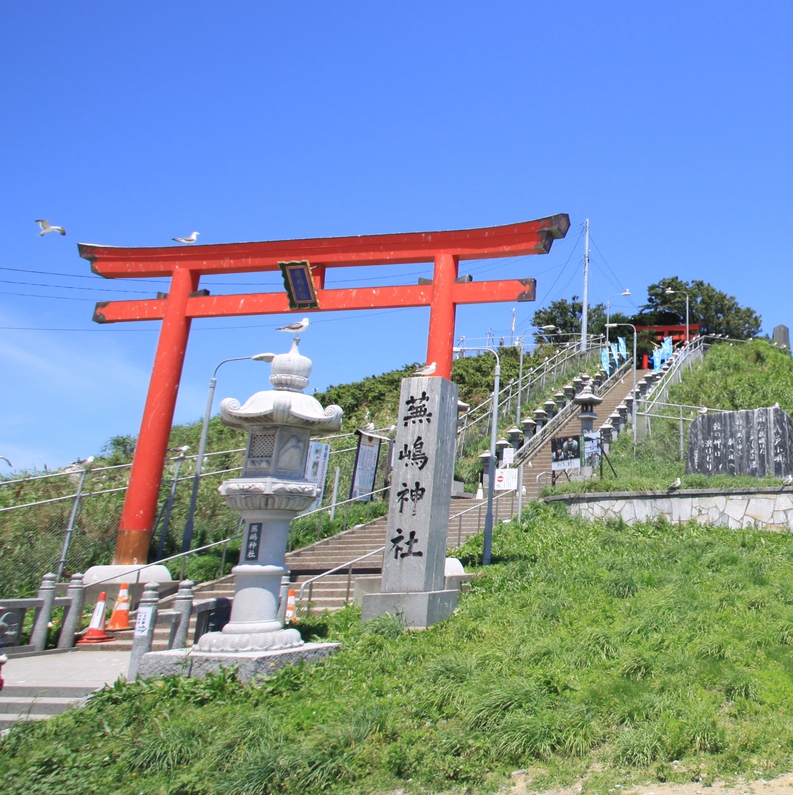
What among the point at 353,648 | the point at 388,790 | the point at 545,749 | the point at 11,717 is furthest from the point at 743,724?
the point at 11,717

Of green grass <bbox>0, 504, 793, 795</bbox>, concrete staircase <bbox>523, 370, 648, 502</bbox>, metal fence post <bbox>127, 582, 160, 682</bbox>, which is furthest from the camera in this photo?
concrete staircase <bbox>523, 370, 648, 502</bbox>

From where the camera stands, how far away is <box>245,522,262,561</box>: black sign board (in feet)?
25.1

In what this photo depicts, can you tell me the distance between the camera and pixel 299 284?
1566 cm

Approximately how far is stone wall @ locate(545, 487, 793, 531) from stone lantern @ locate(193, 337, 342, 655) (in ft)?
27.4

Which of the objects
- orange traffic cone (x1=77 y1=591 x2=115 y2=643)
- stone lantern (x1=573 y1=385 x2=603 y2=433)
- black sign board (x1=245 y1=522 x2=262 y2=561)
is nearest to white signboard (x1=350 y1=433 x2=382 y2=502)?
stone lantern (x1=573 y1=385 x2=603 y2=433)

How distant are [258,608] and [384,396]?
24727mm

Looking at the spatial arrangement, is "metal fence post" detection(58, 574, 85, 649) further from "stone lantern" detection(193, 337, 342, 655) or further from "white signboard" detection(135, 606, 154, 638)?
"stone lantern" detection(193, 337, 342, 655)

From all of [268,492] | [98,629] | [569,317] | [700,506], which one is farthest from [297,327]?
[569,317]

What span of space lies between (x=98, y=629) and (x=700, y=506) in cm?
1069

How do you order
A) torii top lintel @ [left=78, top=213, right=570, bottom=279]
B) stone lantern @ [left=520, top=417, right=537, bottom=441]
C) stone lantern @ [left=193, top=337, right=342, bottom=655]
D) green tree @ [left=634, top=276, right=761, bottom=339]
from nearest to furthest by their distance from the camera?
1. stone lantern @ [left=193, top=337, right=342, bottom=655]
2. torii top lintel @ [left=78, top=213, right=570, bottom=279]
3. stone lantern @ [left=520, top=417, right=537, bottom=441]
4. green tree @ [left=634, top=276, right=761, bottom=339]

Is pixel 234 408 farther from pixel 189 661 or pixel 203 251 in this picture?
pixel 203 251

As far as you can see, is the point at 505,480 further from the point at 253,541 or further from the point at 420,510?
the point at 253,541

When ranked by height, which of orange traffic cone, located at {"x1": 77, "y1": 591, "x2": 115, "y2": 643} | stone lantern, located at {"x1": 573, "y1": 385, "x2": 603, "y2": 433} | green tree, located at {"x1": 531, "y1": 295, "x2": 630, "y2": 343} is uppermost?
green tree, located at {"x1": 531, "y1": 295, "x2": 630, "y2": 343}

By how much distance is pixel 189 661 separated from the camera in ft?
23.0
